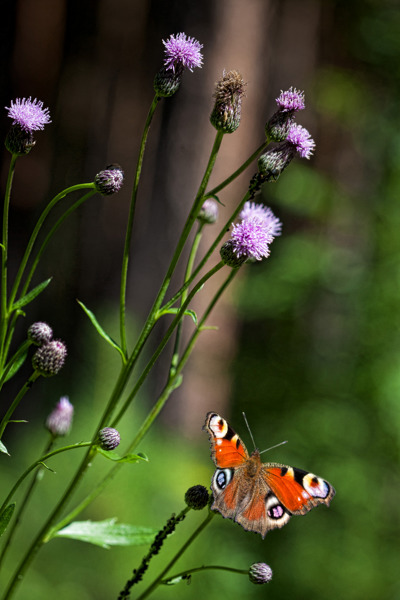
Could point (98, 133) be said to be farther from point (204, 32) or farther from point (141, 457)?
point (141, 457)

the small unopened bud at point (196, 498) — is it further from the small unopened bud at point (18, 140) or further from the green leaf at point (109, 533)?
the small unopened bud at point (18, 140)

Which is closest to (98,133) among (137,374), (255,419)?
(137,374)

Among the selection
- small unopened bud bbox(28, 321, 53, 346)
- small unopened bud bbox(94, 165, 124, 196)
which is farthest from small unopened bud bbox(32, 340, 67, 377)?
small unopened bud bbox(94, 165, 124, 196)

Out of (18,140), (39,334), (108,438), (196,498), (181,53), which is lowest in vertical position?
(196,498)

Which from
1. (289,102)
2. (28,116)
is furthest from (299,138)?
(28,116)

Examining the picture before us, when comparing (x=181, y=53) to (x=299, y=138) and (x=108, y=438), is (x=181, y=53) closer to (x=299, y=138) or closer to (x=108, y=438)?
(x=299, y=138)

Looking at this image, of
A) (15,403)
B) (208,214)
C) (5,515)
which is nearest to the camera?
(5,515)

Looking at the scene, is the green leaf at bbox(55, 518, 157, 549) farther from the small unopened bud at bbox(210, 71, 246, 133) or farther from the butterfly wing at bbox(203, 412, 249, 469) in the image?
the small unopened bud at bbox(210, 71, 246, 133)
